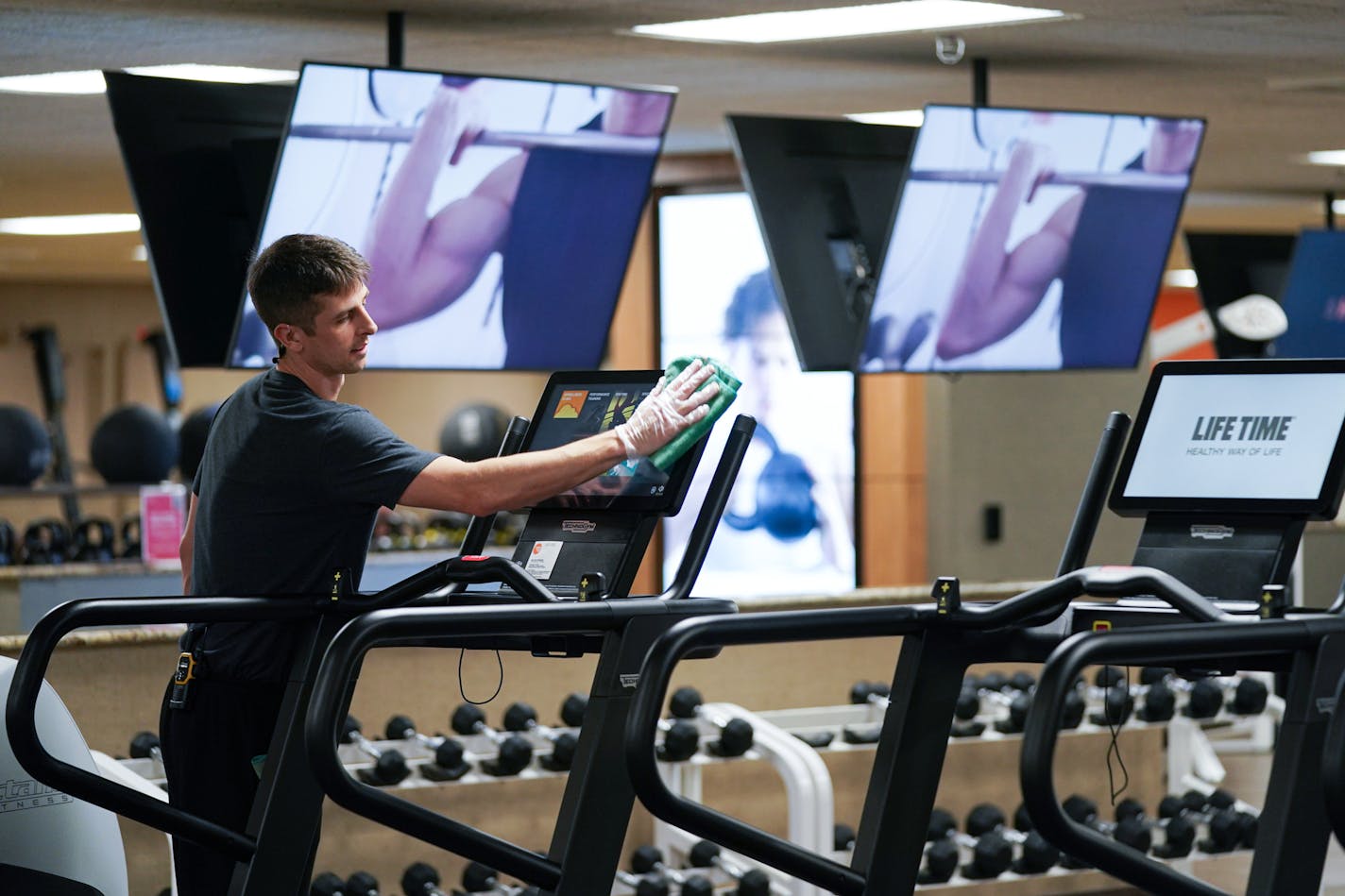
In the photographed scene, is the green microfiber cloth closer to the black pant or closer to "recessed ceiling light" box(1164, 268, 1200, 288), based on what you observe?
the black pant

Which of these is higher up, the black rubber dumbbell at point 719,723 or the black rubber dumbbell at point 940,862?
the black rubber dumbbell at point 719,723

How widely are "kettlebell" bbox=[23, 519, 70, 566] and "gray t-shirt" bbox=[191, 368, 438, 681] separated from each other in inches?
232

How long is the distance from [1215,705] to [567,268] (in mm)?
2405

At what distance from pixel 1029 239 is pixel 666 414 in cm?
297

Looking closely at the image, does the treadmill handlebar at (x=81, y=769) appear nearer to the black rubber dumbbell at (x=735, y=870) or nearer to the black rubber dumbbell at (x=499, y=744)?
the black rubber dumbbell at (x=499, y=744)

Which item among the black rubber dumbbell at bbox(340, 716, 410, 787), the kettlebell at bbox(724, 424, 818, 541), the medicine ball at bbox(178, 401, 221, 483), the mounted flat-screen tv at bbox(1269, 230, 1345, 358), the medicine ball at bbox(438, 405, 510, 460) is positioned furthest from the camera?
the medicine ball at bbox(438, 405, 510, 460)

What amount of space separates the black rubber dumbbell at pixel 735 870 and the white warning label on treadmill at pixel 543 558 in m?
2.02

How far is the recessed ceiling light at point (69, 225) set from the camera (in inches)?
394

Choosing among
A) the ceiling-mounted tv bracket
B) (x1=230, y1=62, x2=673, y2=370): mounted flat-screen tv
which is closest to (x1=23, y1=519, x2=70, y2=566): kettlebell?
(x1=230, y1=62, x2=673, y2=370): mounted flat-screen tv

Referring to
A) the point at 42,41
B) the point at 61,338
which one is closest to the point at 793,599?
the point at 42,41

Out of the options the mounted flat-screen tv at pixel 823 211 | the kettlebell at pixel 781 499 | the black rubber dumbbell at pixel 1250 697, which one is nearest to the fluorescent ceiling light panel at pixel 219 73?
the mounted flat-screen tv at pixel 823 211

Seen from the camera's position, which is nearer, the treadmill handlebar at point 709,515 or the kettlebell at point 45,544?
the treadmill handlebar at point 709,515

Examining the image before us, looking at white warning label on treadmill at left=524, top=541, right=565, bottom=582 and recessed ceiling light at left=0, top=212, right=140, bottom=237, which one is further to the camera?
recessed ceiling light at left=0, top=212, right=140, bottom=237

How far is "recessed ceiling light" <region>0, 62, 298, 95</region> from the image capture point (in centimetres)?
594
